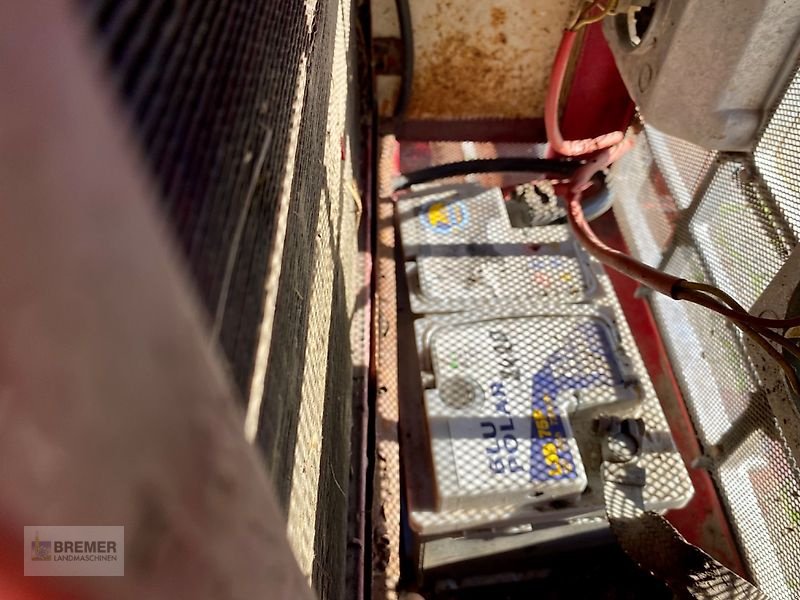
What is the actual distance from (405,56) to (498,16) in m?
0.30

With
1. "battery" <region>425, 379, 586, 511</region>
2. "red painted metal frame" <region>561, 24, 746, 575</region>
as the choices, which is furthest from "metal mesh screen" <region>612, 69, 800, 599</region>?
"battery" <region>425, 379, 586, 511</region>

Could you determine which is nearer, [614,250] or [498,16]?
[614,250]

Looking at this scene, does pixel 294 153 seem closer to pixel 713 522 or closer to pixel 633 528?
pixel 633 528

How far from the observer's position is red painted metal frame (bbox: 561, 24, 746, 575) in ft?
4.58

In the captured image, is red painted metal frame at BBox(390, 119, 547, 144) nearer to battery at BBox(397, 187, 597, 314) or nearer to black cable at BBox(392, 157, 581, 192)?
black cable at BBox(392, 157, 581, 192)

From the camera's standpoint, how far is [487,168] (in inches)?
72.3

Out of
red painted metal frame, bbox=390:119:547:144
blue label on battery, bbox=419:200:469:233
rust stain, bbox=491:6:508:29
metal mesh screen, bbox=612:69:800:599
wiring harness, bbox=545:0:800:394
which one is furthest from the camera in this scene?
red painted metal frame, bbox=390:119:547:144
